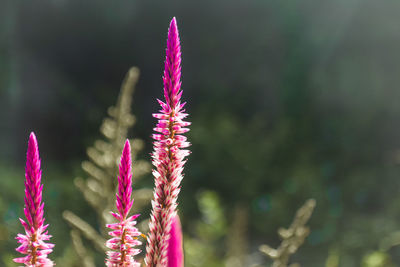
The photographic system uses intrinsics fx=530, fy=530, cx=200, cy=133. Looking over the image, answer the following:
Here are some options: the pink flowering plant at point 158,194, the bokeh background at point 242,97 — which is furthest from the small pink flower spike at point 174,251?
the bokeh background at point 242,97

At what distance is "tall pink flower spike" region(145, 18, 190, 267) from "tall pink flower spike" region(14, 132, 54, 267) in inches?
3.3

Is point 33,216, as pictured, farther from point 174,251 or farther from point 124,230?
point 174,251

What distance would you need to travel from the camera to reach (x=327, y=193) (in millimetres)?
4609

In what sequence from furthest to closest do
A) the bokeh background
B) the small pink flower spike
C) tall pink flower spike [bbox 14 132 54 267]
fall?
the bokeh background → the small pink flower spike → tall pink flower spike [bbox 14 132 54 267]

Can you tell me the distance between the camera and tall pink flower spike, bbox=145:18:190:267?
42 cm

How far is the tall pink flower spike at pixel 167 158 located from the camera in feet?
1.39

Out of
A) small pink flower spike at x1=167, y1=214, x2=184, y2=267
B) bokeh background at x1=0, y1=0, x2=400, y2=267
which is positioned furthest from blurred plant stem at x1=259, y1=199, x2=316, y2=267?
bokeh background at x1=0, y1=0, x2=400, y2=267

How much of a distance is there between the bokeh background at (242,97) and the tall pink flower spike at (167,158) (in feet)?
12.5

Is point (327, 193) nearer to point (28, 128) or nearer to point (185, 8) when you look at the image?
point (185, 8)

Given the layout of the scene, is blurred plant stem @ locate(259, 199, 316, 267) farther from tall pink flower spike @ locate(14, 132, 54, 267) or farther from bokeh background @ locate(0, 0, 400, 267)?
bokeh background @ locate(0, 0, 400, 267)

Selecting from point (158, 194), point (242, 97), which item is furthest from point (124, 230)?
point (242, 97)

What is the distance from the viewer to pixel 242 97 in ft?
19.6

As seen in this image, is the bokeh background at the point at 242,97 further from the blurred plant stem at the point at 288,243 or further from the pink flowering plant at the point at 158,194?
the pink flowering plant at the point at 158,194

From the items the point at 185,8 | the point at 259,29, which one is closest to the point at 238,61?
the point at 259,29
